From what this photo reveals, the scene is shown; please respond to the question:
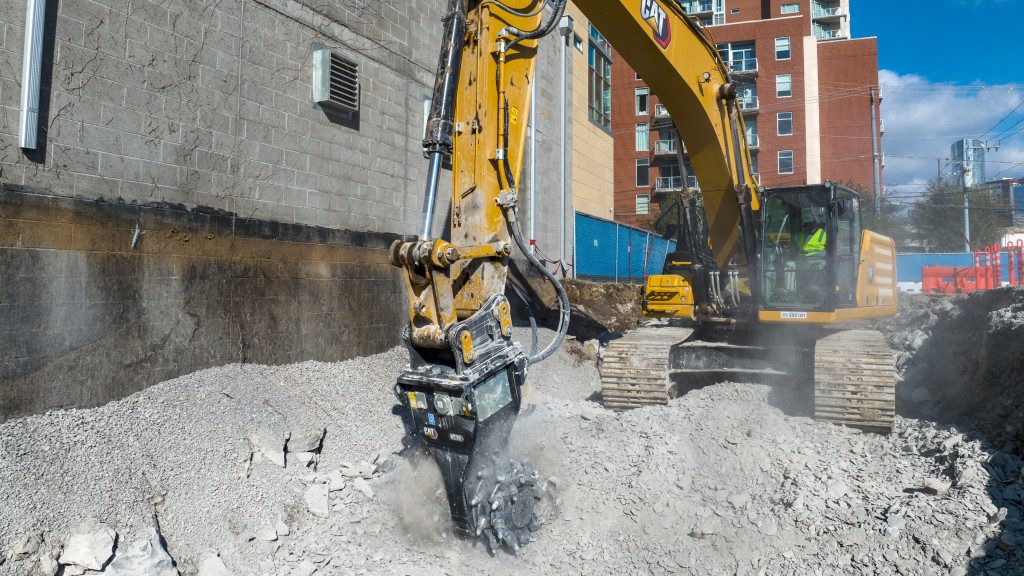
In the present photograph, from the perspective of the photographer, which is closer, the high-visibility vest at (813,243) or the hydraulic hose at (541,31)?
the hydraulic hose at (541,31)

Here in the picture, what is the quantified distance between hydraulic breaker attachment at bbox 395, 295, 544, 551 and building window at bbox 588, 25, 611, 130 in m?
14.5

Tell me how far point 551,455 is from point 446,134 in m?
2.55

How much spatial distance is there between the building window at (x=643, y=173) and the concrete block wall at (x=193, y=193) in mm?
31068

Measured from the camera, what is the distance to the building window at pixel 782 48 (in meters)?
37.8

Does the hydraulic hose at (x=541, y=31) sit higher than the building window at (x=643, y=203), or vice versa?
the building window at (x=643, y=203)

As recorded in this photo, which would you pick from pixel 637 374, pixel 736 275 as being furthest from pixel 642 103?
pixel 637 374

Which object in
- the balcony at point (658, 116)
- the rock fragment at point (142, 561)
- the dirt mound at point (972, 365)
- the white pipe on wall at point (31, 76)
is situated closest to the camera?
the rock fragment at point (142, 561)

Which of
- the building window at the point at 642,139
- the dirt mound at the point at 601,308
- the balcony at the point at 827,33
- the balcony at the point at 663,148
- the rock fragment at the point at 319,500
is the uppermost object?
the balcony at the point at 827,33

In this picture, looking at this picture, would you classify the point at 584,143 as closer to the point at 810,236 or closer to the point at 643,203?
the point at 810,236

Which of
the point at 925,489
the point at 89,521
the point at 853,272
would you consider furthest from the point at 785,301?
the point at 89,521


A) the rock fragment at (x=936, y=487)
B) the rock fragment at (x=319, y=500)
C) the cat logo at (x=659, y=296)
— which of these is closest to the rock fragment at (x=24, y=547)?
the rock fragment at (x=319, y=500)

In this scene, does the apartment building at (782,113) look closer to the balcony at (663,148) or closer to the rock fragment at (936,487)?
the balcony at (663,148)

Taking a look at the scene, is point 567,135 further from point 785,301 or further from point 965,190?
point 965,190

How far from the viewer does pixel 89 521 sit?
4039mm
